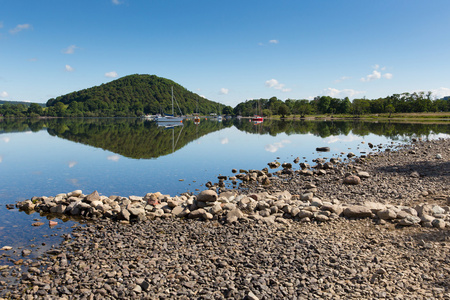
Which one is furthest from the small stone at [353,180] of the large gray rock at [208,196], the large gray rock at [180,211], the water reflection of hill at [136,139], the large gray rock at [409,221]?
the water reflection of hill at [136,139]

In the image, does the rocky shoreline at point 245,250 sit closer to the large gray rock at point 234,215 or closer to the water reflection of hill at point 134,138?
the large gray rock at point 234,215

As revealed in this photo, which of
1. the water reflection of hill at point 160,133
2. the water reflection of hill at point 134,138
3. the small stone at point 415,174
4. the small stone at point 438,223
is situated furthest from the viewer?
the water reflection of hill at point 160,133

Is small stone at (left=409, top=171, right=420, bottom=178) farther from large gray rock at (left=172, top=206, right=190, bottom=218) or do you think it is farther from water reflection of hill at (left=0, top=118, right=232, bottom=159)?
water reflection of hill at (left=0, top=118, right=232, bottom=159)

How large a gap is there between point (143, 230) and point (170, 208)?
2.58 metres

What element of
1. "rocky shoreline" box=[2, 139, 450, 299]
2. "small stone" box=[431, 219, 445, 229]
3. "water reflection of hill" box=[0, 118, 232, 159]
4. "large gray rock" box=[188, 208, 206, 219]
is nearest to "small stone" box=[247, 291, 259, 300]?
"rocky shoreline" box=[2, 139, 450, 299]

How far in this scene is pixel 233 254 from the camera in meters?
9.64

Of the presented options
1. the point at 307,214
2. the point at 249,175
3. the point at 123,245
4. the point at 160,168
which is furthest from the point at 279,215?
the point at 160,168

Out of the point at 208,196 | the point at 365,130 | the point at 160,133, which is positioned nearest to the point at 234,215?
the point at 208,196

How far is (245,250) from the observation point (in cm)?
988

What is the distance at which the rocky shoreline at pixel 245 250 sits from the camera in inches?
306

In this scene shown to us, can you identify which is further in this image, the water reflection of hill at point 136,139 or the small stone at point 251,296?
the water reflection of hill at point 136,139

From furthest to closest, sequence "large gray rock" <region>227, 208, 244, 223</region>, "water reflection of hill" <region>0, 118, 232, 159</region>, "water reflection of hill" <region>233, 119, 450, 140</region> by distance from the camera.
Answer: "water reflection of hill" <region>233, 119, 450, 140</region> < "water reflection of hill" <region>0, 118, 232, 159</region> < "large gray rock" <region>227, 208, 244, 223</region>

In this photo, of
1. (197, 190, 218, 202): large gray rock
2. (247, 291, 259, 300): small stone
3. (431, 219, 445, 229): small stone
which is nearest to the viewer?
(247, 291, 259, 300): small stone

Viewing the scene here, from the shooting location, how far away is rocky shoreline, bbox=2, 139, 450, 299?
306 inches
